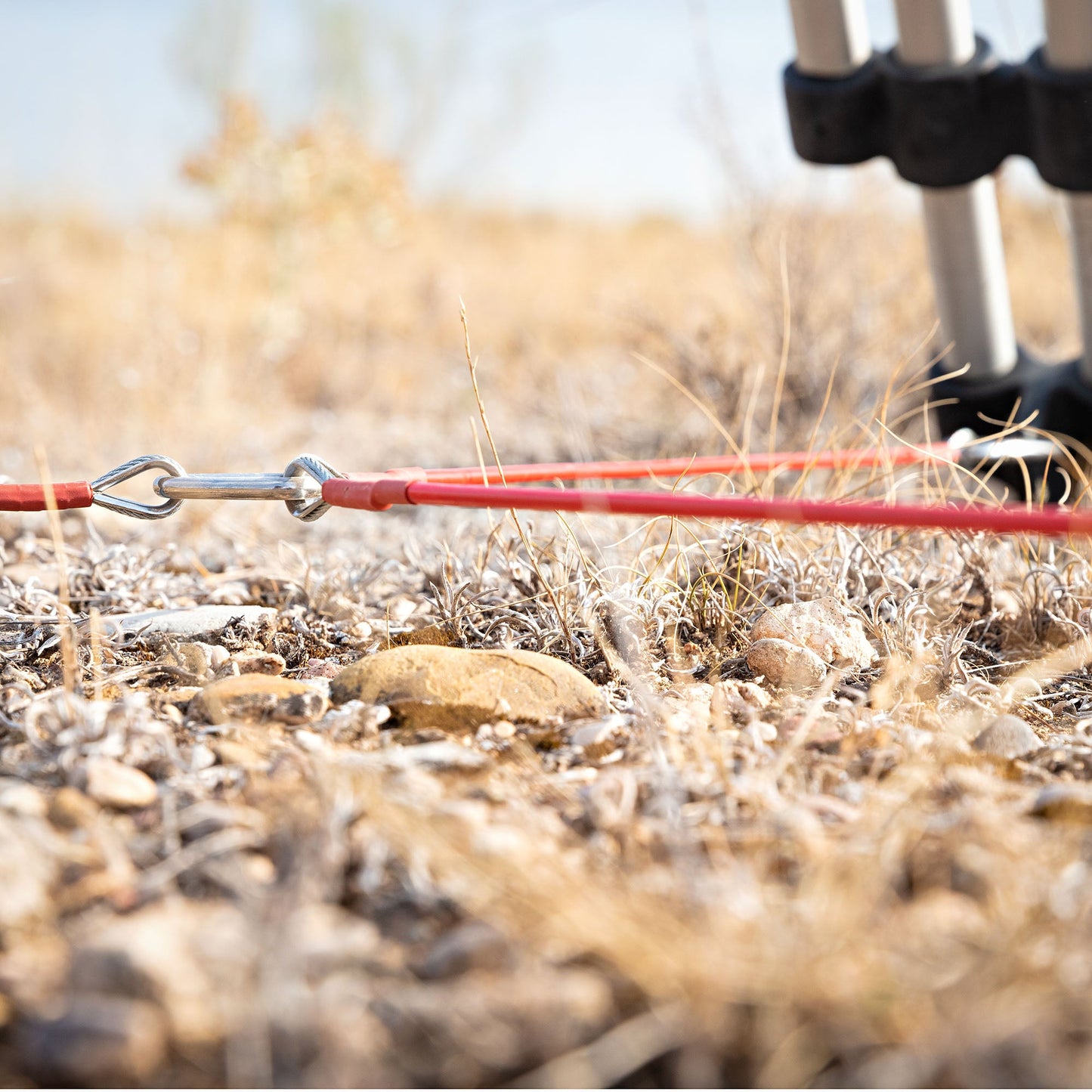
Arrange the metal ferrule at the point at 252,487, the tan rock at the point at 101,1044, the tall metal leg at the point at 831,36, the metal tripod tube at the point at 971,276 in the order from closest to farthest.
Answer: the tan rock at the point at 101,1044 → the metal ferrule at the point at 252,487 → the tall metal leg at the point at 831,36 → the metal tripod tube at the point at 971,276

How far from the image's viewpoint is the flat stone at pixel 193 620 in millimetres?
1374

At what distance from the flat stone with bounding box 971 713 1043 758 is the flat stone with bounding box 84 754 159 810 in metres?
0.79

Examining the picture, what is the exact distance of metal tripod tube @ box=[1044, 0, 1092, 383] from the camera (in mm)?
1568

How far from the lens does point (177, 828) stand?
2.86ft

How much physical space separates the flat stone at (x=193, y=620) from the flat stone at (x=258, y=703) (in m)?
0.26

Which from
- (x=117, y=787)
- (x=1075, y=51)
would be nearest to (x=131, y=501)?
(x=117, y=787)

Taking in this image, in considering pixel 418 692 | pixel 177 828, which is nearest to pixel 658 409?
pixel 418 692

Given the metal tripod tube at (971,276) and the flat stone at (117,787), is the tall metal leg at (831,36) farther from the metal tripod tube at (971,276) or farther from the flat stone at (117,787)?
the flat stone at (117,787)

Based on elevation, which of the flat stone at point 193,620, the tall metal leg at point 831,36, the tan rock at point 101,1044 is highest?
the tall metal leg at point 831,36

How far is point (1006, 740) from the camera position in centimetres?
103

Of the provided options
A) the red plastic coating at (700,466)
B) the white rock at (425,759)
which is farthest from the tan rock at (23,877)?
the red plastic coating at (700,466)

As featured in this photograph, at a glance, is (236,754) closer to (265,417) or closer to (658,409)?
(658,409)

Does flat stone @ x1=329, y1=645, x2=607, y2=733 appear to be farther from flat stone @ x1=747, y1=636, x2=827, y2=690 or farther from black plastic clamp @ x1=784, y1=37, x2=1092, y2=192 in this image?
black plastic clamp @ x1=784, y1=37, x2=1092, y2=192

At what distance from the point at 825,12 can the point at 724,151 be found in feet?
4.09
